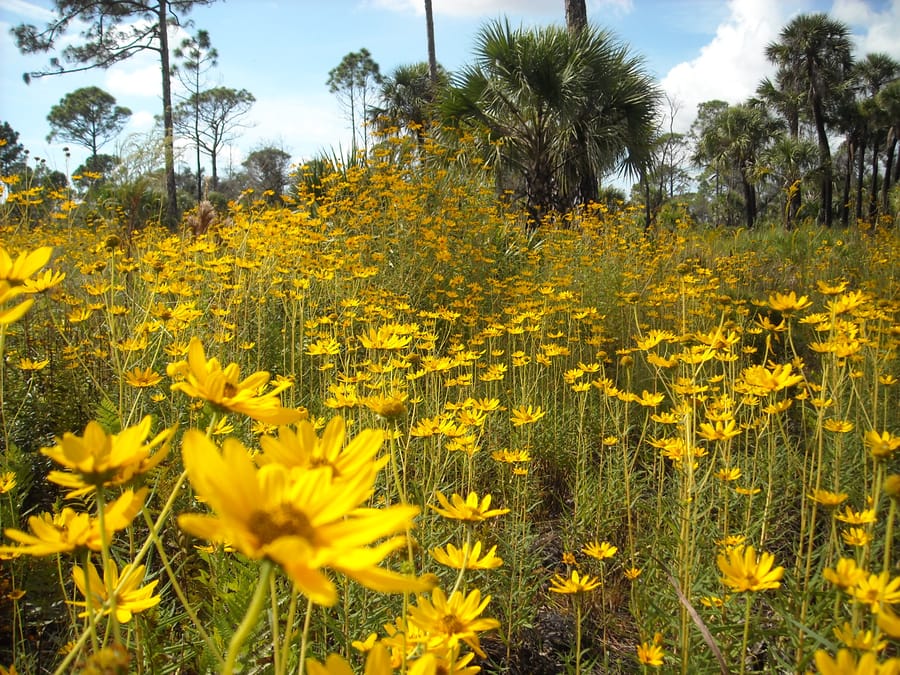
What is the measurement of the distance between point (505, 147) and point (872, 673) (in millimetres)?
7615

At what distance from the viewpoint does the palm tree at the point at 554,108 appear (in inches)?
283

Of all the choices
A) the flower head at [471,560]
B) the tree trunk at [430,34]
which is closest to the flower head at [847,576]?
the flower head at [471,560]

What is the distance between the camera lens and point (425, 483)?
1467 millimetres

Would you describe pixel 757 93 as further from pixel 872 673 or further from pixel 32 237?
pixel 872 673

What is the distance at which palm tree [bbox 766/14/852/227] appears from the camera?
18.6m

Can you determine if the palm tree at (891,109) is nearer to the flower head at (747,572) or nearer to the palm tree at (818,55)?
the palm tree at (818,55)

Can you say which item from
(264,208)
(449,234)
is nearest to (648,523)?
(449,234)

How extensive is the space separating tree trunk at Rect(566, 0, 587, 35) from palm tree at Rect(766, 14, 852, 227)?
1396 centimetres

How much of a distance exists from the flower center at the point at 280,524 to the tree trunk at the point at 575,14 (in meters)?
8.66

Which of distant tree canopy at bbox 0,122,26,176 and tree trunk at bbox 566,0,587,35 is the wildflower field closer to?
tree trunk at bbox 566,0,587,35

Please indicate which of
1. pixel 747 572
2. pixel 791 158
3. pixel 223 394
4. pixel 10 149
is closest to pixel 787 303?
pixel 747 572

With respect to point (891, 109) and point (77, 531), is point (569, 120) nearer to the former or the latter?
point (77, 531)

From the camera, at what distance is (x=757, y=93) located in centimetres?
2198

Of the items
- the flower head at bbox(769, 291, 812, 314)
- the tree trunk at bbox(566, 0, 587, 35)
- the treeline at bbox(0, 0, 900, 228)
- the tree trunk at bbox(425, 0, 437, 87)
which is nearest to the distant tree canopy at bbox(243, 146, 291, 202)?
the treeline at bbox(0, 0, 900, 228)
